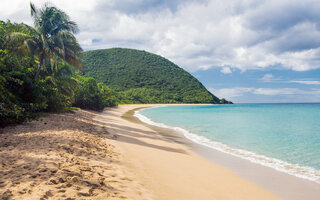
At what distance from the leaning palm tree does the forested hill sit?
60.0 meters

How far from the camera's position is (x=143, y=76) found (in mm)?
101500

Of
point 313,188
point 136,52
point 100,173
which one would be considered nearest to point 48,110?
point 100,173

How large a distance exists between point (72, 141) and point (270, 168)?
6976mm

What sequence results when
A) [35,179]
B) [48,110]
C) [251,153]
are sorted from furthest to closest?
[48,110]
[251,153]
[35,179]

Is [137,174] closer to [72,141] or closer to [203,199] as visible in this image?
[203,199]

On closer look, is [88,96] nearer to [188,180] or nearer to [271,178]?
[188,180]

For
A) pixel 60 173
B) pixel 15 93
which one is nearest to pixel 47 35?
pixel 15 93

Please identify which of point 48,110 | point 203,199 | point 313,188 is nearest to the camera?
point 203,199

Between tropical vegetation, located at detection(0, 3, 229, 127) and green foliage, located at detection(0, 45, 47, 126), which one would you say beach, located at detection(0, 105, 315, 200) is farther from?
tropical vegetation, located at detection(0, 3, 229, 127)

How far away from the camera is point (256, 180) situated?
5.64 metres

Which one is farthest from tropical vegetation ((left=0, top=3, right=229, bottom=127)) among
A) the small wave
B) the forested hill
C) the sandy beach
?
the forested hill

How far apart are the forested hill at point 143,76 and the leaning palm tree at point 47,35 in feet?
197

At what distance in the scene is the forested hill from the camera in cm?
8855

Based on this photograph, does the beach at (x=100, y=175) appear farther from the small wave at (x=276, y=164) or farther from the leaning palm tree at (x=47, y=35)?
the leaning palm tree at (x=47, y=35)
